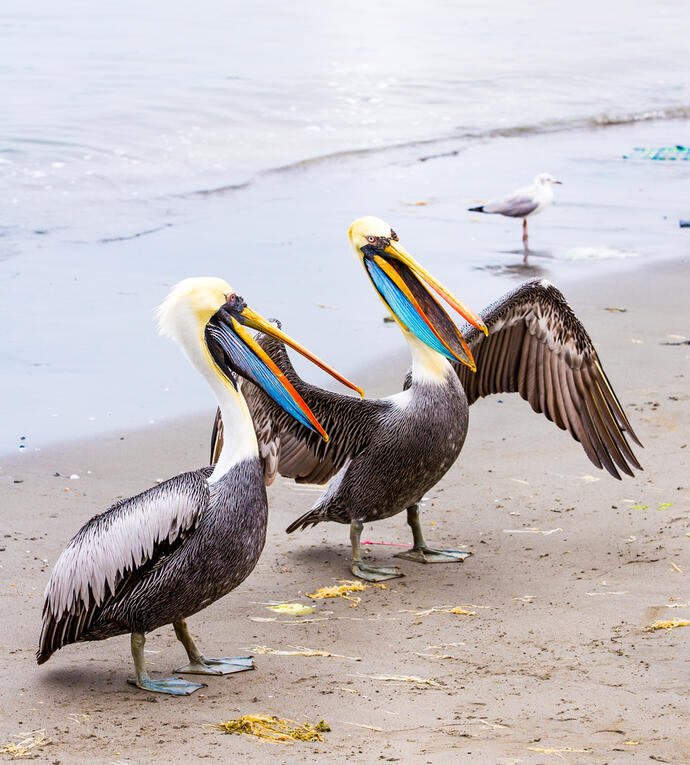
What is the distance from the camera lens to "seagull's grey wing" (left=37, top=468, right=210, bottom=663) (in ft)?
11.9

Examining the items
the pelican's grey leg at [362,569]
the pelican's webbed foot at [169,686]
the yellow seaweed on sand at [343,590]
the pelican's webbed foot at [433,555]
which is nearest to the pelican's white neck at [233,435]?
the pelican's webbed foot at [169,686]

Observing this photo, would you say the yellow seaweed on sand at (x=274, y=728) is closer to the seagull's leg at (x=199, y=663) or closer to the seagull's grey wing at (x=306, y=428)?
the seagull's leg at (x=199, y=663)

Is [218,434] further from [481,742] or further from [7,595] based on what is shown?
[481,742]

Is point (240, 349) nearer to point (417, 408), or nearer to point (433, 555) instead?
point (417, 408)

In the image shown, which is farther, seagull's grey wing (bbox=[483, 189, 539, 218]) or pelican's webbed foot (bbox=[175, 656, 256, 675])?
seagull's grey wing (bbox=[483, 189, 539, 218])

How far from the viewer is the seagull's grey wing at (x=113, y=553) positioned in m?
3.63

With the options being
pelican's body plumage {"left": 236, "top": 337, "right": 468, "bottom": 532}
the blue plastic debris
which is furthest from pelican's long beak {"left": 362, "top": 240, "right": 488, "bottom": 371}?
the blue plastic debris

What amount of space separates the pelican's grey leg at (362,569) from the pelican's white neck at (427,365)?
0.66 metres

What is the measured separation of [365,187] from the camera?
42.0 ft

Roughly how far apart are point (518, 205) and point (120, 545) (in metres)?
7.09

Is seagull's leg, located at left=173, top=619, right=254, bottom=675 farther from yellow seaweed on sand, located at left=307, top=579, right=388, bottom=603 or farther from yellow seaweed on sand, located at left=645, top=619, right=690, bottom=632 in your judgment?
yellow seaweed on sand, located at left=645, top=619, right=690, bottom=632

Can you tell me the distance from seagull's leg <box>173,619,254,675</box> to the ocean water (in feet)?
7.83

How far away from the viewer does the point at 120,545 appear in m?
3.63

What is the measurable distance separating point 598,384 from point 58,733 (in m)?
2.96
